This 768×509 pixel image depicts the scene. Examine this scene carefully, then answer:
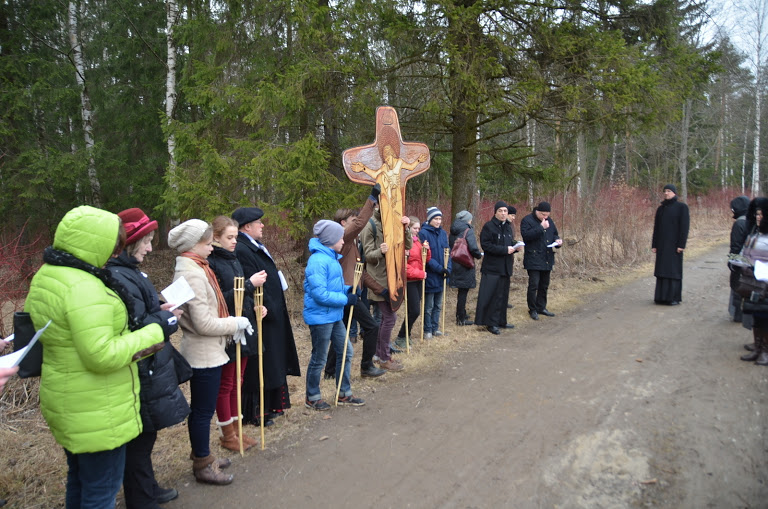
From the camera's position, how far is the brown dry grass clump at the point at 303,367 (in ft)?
12.1

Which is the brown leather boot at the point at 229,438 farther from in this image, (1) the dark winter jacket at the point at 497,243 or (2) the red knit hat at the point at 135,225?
(1) the dark winter jacket at the point at 497,243

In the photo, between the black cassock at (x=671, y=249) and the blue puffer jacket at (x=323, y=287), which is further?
the black cassock at (x=671, y=249)

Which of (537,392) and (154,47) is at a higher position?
(154,47)

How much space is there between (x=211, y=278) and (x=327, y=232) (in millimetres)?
1297

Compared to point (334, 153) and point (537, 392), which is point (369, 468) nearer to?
point (537, 392)

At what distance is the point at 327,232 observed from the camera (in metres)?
4.68

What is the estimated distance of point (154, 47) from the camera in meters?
14.4

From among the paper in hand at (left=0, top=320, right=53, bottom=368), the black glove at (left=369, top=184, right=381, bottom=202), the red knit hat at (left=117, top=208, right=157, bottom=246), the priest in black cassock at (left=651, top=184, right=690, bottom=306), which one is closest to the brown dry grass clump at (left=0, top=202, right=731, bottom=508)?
the priest in black cassock at (left=651, top=184, right=690, bottom=306)

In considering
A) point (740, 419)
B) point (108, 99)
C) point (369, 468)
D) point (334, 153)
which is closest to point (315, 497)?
point (369, 468)

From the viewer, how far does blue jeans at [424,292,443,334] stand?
7.56m

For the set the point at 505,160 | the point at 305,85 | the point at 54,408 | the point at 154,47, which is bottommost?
the point at 54,408

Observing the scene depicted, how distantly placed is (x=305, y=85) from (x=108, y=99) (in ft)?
32.8

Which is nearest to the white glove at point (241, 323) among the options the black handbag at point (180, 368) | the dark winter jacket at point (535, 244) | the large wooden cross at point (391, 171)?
the black handbag at point (180, 368)

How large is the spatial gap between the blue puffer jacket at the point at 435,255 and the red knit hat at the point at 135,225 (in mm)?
4756
